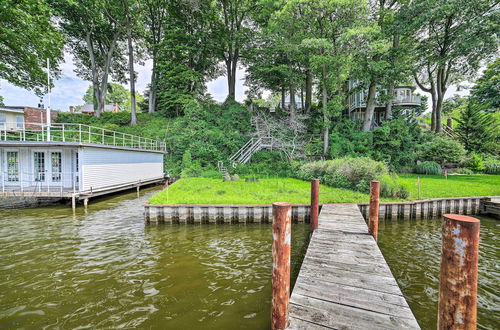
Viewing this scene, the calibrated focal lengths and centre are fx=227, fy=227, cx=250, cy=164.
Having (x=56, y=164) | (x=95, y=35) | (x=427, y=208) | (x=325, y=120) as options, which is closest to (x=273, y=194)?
(x=427, y=208)

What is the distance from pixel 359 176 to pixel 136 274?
11.2 meters

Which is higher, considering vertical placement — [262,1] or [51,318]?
[262,1]

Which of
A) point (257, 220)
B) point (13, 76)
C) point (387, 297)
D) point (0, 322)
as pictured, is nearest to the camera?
point (387, 297)

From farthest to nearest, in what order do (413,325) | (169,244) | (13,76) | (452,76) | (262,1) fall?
(452,76)
(262,1)
(13,76)
(169,244)
(413,325)

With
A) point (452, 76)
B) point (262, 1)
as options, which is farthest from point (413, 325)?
point (452, 76)

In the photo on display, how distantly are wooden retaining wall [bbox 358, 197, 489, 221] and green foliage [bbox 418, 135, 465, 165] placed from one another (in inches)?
A: 428

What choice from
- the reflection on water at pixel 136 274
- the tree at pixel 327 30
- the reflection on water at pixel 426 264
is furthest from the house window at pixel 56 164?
the tree at pixel 327 30

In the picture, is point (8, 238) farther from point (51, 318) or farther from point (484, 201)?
point (484, 201)

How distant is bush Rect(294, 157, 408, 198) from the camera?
1095 cm

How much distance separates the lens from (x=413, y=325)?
118 inches

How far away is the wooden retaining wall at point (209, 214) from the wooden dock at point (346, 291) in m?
3.70

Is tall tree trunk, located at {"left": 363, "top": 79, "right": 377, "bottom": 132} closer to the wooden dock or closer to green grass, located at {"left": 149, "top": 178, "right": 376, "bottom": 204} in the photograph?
green grass, located at {"left": 149, "top": 178, "right": 376, "bottom": 204}

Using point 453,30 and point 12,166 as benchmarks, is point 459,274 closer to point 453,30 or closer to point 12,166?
point 12,166

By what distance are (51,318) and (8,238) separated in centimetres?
596
